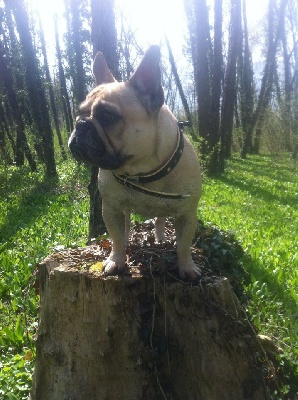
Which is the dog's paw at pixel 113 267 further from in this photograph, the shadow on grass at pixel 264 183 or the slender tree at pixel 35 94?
the slender tree at pixel 35 94

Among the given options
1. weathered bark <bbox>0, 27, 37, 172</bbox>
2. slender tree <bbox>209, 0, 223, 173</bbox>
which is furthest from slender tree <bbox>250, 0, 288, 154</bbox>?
weathered bark <bbox>0, 27, 37, 172</bbox>

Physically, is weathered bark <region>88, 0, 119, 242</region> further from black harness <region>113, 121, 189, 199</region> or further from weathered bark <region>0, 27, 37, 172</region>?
weathered bark <region>0, 27, 37, 172</region>

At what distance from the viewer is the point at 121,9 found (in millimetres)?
22047

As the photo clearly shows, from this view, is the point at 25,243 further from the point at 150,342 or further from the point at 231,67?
the point at 231,67

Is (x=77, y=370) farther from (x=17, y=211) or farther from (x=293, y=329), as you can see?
(x=17, y=211)

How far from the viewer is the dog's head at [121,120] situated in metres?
2.36

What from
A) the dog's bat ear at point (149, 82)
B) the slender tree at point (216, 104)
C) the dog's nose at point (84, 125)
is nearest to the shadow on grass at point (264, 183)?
the slender tree at point (216, 104)

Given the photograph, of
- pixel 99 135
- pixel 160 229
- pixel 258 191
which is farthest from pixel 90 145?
pixel 258 191

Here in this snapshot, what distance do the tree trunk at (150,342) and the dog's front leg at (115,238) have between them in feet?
0.39

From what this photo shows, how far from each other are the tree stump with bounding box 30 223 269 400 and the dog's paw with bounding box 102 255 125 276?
0.08m

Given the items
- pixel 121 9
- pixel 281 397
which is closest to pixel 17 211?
pixel 281 397

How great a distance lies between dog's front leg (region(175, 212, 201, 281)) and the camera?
278 centimetres

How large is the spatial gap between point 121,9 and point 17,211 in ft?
55.1

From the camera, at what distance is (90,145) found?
2336 mm
